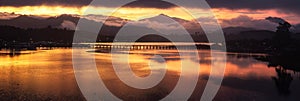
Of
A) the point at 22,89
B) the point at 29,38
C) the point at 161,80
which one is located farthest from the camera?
the point at 29,38

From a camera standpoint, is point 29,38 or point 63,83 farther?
point 29,38

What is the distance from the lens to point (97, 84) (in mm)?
24578

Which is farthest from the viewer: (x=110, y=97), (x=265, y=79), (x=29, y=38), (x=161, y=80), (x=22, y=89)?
(x=29, y=38)

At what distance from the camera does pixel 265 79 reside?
97.7ft

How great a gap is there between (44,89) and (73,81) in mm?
4198

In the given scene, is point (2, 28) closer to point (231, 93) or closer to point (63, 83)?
point (63, 83)

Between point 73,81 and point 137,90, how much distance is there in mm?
6071

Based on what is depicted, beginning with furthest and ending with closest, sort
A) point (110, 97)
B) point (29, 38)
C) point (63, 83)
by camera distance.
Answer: point (29, 38), point (63, 83), point (110, 97)

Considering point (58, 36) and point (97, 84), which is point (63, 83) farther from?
point (58, 36)

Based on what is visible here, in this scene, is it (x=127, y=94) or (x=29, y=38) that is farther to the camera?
(x=29, y=38)

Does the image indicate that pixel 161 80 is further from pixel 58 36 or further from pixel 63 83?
pixel 58 36

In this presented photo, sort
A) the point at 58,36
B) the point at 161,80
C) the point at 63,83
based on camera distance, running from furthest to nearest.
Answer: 1. the point at 58,36
2. the point at 161,80
3. the point at 63,83

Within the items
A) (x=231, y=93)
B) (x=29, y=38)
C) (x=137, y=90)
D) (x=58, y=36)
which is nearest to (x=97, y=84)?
(x=137, y=90)

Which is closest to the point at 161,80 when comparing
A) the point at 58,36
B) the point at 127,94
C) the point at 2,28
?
the point at 127,94
